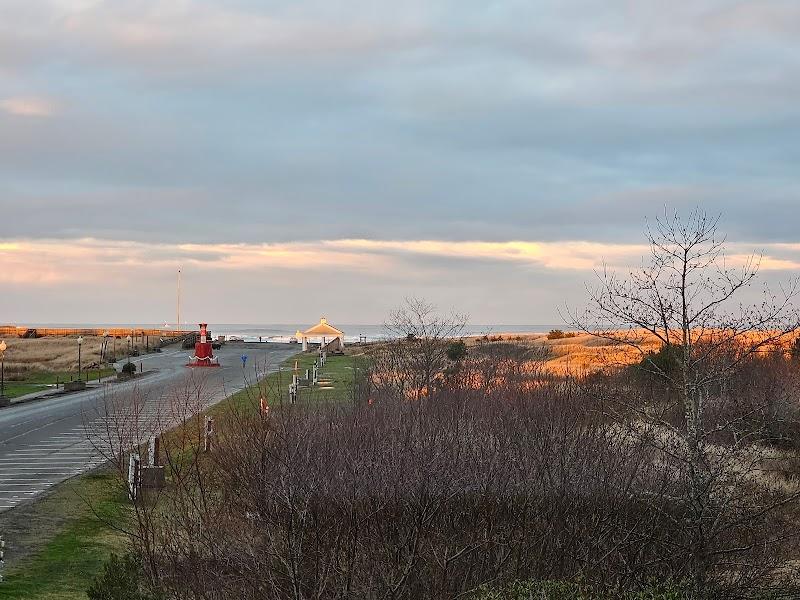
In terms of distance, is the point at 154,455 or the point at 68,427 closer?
the point at 154,455

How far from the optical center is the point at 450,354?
2114 inches

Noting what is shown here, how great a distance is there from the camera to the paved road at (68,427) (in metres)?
25.0

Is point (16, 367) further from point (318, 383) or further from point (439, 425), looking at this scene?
point (439, 425)

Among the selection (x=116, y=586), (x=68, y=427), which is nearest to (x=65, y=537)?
(x=116, y=586)

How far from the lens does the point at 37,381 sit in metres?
63.2

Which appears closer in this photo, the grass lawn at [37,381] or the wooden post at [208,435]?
the wooden post at [208,435]

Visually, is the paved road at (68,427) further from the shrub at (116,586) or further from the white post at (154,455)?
the shrub at (116,586)

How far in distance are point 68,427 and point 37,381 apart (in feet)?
88.9

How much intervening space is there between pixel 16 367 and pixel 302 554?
2482 inches

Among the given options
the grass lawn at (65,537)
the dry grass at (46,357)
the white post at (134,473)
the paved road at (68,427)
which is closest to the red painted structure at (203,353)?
the dry grass at (46,357)

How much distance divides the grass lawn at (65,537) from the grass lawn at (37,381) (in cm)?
3018

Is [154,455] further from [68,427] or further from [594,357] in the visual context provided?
[68,427]

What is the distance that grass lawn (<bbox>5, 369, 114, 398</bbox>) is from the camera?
182ft

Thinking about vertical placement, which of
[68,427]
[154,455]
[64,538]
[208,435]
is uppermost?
[208,435]
